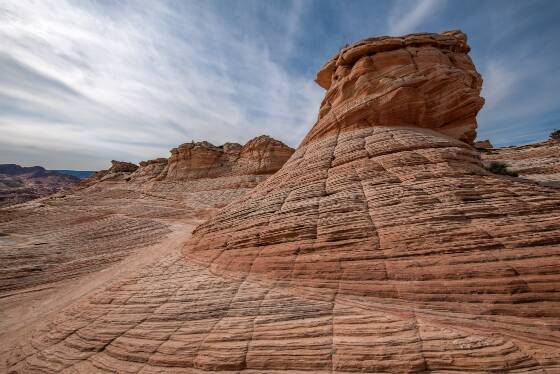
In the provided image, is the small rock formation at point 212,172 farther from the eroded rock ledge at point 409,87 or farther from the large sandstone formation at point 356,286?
the large sandstone formation at point 356,286

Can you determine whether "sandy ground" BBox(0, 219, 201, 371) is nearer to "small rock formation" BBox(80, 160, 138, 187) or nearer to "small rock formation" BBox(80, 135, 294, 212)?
"small rock formation" BBox(80, 135, 294, 212)

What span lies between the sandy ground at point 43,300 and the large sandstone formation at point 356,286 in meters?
1.35

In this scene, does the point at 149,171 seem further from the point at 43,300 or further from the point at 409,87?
the point at 409,87

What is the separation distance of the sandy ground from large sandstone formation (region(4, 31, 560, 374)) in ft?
4.42

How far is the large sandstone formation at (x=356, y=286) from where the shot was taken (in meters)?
6.13

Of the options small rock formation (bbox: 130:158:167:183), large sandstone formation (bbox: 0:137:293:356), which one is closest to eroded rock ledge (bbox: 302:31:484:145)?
large sandstone formation (bbox: 0:137:293:356)

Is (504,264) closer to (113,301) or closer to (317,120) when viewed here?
(113,301)

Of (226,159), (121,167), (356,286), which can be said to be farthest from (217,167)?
(356,286)

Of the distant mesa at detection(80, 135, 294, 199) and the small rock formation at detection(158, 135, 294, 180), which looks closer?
the distant mesa at detection(80, 135, 294, 199)

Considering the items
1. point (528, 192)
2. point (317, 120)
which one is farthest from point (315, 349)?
point (317, 120)

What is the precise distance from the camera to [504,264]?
23.0ft

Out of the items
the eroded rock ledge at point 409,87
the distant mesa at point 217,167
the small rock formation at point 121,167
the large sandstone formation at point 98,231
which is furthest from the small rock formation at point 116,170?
the eroded rock ledge at point 409,87

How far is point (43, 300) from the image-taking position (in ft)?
47.5

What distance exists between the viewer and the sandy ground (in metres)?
11.6
